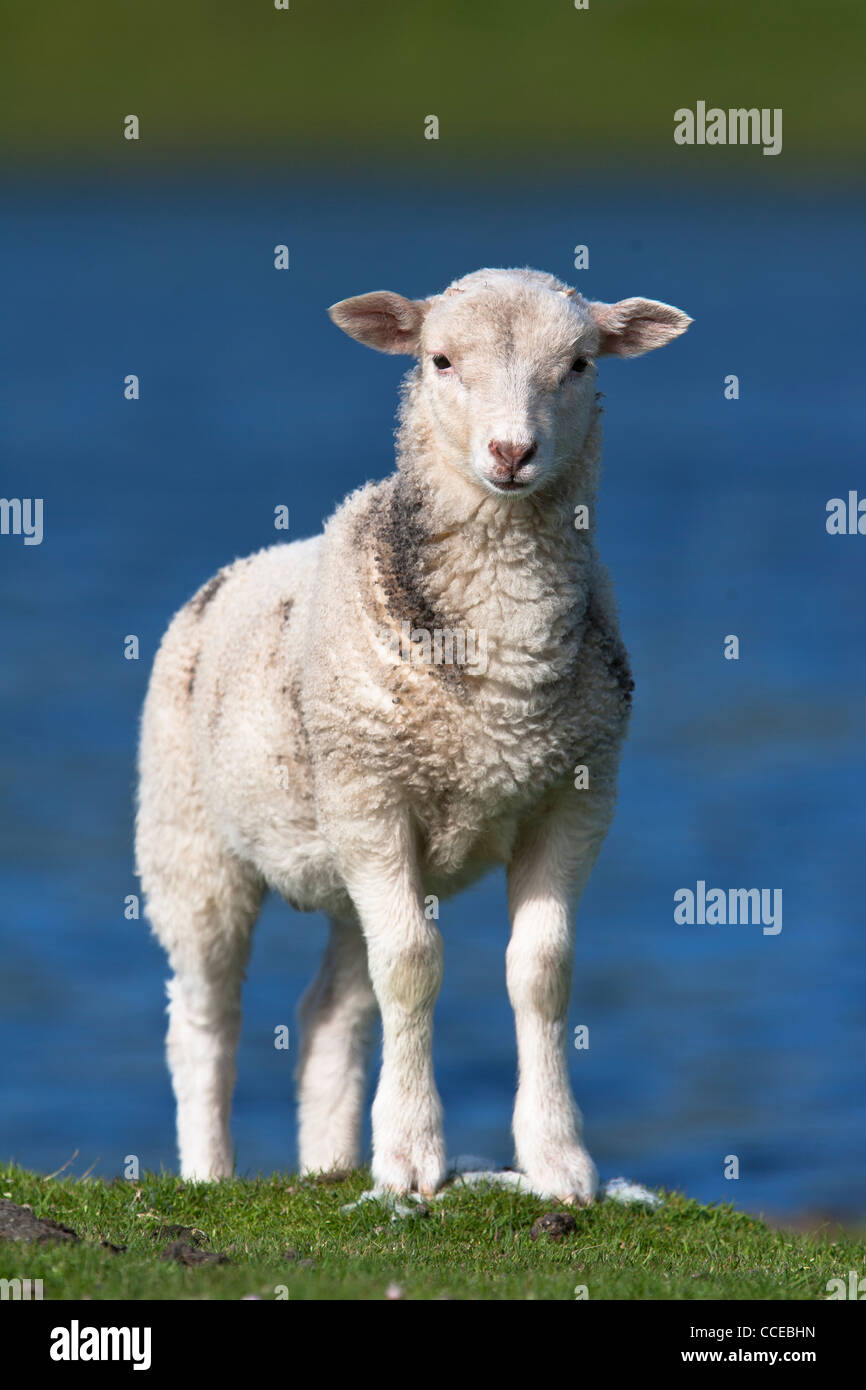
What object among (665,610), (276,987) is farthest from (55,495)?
(276,987)

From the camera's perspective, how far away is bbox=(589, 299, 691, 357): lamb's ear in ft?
26.9

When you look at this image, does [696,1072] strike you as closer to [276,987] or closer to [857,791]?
[276,987]

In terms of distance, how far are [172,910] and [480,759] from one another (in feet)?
8.27

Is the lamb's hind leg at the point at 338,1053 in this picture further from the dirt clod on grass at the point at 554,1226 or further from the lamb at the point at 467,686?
→ the dirt clod on grass at the point at 554,1226

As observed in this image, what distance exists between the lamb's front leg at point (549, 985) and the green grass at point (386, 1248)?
166 millimetres

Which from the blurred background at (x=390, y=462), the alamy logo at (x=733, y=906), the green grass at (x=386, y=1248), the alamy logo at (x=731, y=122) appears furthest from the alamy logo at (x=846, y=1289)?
the alamy logo at (x=731, y=122)

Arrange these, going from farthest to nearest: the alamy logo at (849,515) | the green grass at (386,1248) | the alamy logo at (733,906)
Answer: the alamy logo at (849,515) → the alamy logo at (733,906) → the green grass at (386,1248)

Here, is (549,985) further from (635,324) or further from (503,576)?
(635,324)

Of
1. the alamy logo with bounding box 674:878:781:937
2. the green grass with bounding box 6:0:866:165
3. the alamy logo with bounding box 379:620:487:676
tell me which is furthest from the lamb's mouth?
the green grass with bounding box 6:0:866:165

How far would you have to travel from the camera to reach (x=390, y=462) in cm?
3559

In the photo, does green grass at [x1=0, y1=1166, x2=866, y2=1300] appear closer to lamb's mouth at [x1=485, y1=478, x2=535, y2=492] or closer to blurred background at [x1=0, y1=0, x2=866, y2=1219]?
lamb's mouth at [x1=485, y1=478, x2=535, y2=492]

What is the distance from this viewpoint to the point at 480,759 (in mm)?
7781

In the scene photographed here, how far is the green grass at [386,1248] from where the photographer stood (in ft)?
20.8
